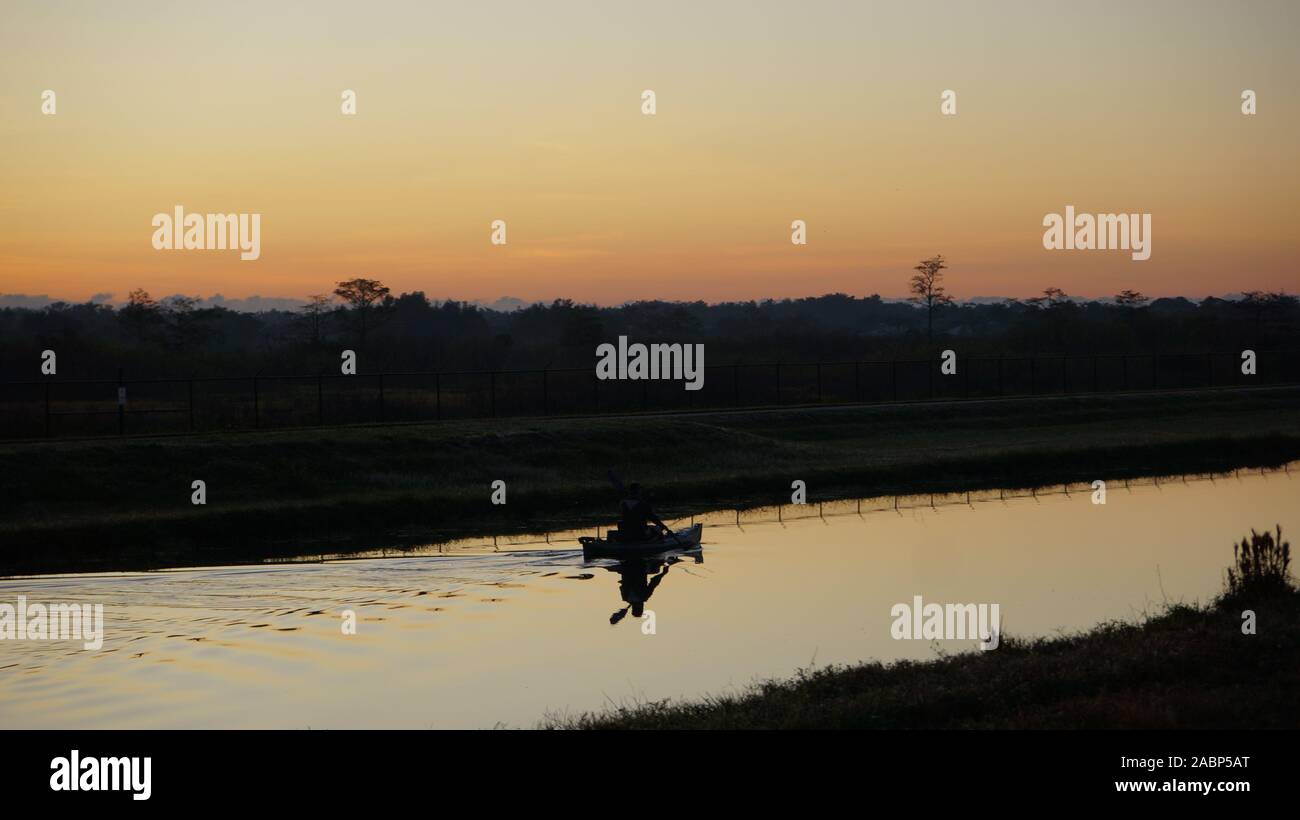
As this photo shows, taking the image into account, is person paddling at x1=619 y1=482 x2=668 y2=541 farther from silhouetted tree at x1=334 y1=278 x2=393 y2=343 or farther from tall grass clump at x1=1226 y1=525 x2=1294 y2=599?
silhouetted tree at x1=334 y1=278 x2=393 y2=343

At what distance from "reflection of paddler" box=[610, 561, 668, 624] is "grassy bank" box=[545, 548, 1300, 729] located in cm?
841

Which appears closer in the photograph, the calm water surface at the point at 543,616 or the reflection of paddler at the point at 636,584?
the calm water surface at the point at 543,616

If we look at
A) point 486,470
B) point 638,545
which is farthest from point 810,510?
point 486,470

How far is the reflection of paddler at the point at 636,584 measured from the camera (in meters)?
27.0

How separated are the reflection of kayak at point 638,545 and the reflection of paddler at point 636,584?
0.32 meters

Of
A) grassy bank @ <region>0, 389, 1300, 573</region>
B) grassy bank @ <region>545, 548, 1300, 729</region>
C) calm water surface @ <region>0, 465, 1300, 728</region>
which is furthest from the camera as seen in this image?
grassy bank @ <region>0, 389, 1300, 573</region>

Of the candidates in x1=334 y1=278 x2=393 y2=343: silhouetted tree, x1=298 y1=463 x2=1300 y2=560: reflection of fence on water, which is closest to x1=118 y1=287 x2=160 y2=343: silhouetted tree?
x1=334 y1=278 x2=393 y2=343: silhouetted tree

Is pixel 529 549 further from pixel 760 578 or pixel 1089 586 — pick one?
pixel 1089 586

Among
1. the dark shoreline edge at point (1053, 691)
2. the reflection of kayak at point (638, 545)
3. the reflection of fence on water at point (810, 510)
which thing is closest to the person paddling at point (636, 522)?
the reflection of kayak at point (638, 545)

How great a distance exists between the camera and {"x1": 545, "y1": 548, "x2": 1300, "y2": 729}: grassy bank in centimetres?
1419

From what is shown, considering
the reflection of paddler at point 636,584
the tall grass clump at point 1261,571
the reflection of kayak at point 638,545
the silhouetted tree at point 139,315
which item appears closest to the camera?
the tall grass clump at point 1261,571

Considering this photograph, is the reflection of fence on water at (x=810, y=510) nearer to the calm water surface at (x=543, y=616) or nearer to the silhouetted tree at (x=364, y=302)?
the calm water surface at (x=543, y=616)

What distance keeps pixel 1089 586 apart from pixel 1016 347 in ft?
335
